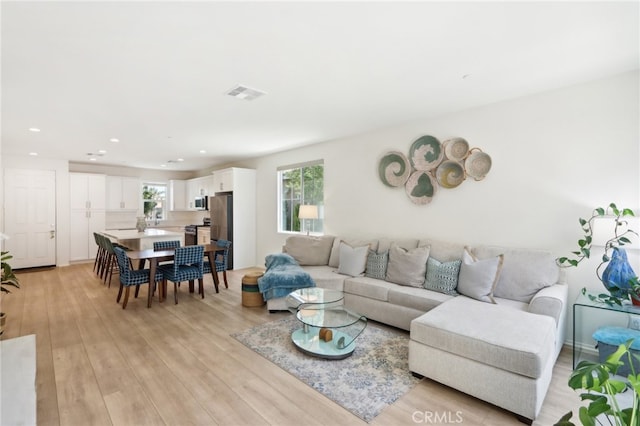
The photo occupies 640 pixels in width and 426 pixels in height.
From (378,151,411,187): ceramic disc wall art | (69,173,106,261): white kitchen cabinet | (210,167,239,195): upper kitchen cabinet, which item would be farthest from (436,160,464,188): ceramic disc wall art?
(69,173,106,261): white kitchen cabinet

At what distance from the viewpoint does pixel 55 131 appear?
448 centimetres

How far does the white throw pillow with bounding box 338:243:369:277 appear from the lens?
158 inches

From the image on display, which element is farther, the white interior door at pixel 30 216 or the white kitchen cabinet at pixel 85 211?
the white kitchen cabinet at pixel 85 211

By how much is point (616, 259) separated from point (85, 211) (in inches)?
375

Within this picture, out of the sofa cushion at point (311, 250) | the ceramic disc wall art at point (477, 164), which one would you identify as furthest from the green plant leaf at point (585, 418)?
the sofa cushion at point (311, 250)

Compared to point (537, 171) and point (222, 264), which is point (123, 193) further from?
point (537, 171)

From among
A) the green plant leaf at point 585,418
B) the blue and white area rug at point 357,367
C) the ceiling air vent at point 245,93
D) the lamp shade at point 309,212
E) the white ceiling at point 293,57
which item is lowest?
the blue and white area rug at point 357,367

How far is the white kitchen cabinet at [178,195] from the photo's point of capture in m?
A: 8.95

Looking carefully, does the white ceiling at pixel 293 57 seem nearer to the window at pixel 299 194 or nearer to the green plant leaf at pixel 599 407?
the window at pixel 299 194

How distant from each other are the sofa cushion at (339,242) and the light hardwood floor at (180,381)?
1.31 m

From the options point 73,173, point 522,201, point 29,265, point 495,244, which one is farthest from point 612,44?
point 29,265

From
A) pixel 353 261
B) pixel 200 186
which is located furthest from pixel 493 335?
pixel 200 186

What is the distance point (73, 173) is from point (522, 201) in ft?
29.4

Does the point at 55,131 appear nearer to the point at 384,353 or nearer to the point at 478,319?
the point at 384,353
